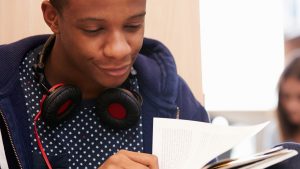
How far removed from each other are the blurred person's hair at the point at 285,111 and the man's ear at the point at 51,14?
6.25ft

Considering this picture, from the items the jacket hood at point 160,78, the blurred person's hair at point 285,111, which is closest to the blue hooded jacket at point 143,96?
the jacket hood at point 160,78

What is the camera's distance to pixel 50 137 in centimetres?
99

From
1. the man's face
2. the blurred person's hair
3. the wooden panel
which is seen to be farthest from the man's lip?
the blurred person's hair

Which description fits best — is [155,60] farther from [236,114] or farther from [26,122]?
[236,114]

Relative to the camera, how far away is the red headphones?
915 millimetres

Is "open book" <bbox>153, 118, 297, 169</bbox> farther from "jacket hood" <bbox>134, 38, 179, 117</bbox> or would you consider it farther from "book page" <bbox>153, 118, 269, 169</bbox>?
"jacket hood" <bbox>134, 38, 179, 117</bbox>

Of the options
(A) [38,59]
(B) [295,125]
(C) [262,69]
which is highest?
(A) [38,59]

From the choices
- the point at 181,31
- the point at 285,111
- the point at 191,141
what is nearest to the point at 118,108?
the point at 191,141

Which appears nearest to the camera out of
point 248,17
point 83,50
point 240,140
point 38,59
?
point 240,140

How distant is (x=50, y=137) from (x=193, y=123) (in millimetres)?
335

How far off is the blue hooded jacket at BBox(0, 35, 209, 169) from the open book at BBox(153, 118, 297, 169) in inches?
8.1

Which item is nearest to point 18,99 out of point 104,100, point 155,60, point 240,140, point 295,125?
point 104,100

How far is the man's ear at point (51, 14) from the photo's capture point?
3.08 ft

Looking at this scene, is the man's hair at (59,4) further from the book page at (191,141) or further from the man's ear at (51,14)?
the book page at (191,141)
